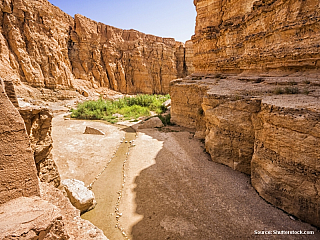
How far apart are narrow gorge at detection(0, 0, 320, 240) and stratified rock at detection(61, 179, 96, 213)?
27 cm

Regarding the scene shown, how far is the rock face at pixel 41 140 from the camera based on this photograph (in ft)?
12.5

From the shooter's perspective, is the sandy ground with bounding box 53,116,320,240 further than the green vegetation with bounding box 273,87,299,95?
No

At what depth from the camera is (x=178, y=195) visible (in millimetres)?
5086

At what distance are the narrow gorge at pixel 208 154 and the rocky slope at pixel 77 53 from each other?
45.5ft

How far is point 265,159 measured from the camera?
4.62m

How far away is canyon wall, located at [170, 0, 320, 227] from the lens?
3799 millimetres

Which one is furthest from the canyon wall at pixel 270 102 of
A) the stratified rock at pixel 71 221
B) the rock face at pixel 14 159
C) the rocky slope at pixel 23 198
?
the rock face at pixel 14 159

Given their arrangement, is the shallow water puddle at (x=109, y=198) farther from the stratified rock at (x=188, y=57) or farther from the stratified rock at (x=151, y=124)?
the stratified rock at (x=188, y=57)

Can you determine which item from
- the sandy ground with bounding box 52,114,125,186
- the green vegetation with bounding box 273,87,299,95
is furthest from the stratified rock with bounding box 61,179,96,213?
the green vegetation with bounding box 273,87,299,95

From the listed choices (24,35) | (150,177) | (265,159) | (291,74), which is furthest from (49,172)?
(24,35)

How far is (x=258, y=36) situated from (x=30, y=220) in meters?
10.3

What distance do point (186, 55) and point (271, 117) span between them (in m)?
34.4

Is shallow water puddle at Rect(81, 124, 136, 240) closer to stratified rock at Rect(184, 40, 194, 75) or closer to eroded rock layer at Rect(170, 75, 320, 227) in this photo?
eroded rock layer at Rect(170, 75, 320, 227)

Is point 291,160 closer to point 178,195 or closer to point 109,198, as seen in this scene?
point 178,195
